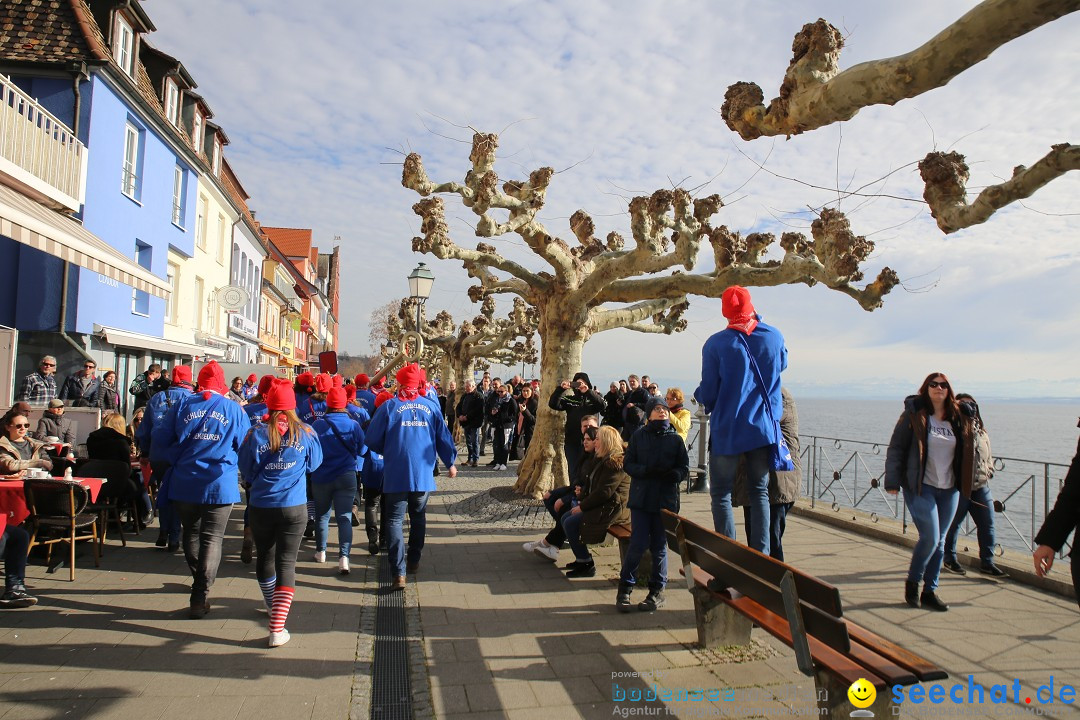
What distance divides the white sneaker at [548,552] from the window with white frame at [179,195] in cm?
1757

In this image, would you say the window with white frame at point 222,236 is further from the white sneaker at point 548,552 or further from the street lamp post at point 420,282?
the white sneaker at point 548,552

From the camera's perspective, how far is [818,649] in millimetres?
3244

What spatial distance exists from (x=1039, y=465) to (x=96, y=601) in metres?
8.83

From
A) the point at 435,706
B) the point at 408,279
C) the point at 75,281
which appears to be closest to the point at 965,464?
the point at 435,706

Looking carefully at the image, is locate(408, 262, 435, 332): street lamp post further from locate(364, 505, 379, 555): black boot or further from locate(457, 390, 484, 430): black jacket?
locate(364, 505, 379, 555): black boot

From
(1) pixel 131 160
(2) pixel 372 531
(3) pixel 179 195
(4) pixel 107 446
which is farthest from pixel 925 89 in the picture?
(3) pixel 179 195

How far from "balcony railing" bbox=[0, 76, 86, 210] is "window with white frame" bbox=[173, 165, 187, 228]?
6735 millimetres

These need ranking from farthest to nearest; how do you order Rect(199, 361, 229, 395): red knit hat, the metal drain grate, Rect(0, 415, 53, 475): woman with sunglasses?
1. Rect(0, 415, 53, 475): woman with sunglasses
2. Rect(199, 361, 229, 395): red knit hat
3. the metal drain grate

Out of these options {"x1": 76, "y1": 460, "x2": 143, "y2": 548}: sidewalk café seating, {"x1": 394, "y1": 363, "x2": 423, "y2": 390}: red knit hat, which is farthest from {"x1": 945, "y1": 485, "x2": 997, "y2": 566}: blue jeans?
{"x1": 76, "y1": 460, "x2": 143, "y2": 548}: sidewalk café seating

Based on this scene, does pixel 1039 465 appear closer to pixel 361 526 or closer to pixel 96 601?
pixel 361 526

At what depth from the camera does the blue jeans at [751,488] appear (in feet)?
14.5

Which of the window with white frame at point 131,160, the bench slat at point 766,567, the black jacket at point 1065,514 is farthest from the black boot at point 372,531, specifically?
the window with white frame at point 131,160

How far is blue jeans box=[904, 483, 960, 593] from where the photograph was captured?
17.6 ft

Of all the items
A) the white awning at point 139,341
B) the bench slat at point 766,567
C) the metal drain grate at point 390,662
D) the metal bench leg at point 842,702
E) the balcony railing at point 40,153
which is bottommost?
the metal drain grate at point 390,662
